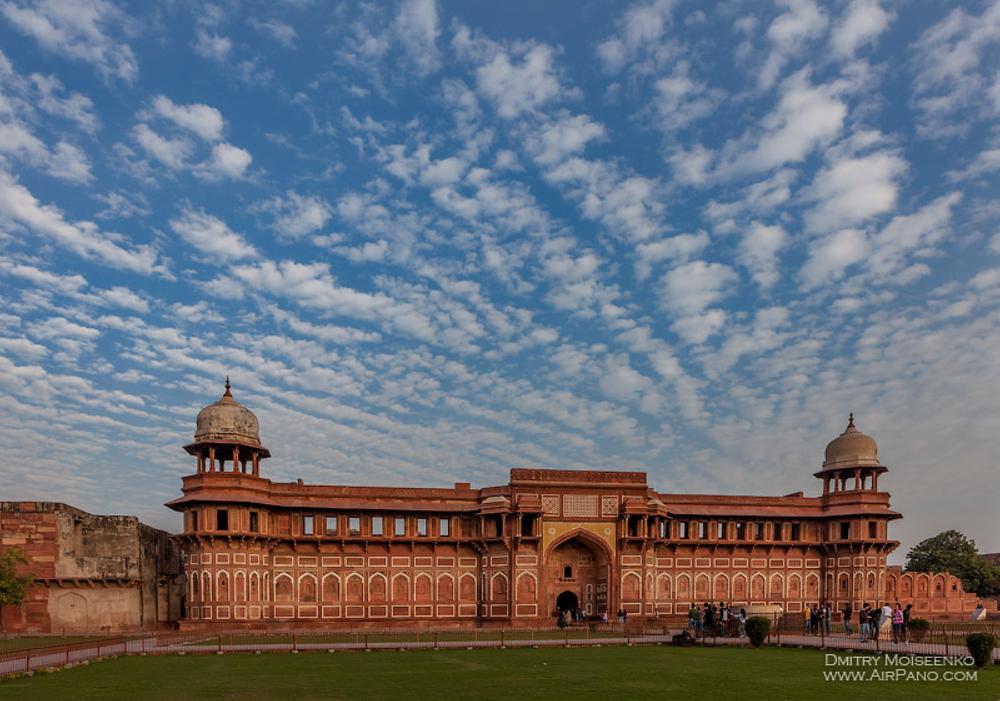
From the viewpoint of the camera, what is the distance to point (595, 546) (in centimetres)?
4506

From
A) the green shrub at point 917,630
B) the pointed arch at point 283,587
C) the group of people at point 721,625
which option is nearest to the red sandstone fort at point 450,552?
the pointed arch at point 283,587

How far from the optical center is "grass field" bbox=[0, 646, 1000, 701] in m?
16.6

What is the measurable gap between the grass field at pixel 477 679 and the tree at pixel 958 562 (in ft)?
164

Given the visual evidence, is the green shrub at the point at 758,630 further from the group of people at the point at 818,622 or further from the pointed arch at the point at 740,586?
the pointed arch at the point at 740,586

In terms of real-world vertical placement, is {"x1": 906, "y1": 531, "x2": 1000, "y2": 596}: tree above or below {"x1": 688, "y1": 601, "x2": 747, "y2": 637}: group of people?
below

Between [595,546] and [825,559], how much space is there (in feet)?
52.6

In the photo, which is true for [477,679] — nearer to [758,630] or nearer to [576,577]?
[758,630]

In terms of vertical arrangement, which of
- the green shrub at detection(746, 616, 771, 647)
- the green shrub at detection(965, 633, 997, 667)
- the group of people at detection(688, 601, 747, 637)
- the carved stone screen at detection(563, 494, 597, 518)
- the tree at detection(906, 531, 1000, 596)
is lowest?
the tree at detection(906, 531, 1000, 596)

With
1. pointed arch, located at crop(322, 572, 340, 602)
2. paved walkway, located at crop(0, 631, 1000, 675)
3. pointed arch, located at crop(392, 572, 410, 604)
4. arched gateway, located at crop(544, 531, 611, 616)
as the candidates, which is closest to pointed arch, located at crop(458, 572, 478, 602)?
pointed arch, located at crop(392, 572, 410, 604)

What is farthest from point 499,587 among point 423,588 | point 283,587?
point 283,587

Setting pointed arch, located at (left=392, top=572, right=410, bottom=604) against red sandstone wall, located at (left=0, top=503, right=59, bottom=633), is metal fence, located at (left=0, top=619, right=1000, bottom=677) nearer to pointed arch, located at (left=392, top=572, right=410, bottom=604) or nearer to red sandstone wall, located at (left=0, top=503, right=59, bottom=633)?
pointed arch, located at (left=392, top=572, right=410, bottom=604)

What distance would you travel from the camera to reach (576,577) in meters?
46.3

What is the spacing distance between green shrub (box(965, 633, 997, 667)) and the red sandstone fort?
2403cm

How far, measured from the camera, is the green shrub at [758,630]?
2850cm
